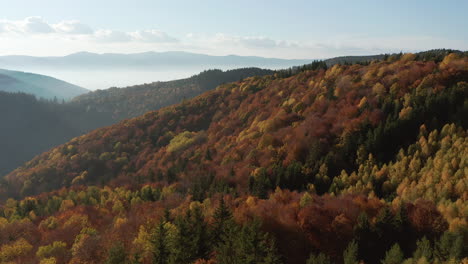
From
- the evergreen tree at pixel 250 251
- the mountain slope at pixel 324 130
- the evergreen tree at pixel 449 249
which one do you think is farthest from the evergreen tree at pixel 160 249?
the mountain slope at pixel 324 130

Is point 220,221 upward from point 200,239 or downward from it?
upward

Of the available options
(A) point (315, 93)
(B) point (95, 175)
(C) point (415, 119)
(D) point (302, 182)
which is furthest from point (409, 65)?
(B) point (95, 175)

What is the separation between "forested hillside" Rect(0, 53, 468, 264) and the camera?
52491 millimetres

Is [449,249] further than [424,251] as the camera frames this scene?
Yes

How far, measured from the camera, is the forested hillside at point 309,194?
52491mm

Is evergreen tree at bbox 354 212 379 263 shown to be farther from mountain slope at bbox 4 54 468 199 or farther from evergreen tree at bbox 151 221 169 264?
mountain slope at bbox 4 54 468 199

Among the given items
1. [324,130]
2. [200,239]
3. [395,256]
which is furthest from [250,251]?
[324,130]

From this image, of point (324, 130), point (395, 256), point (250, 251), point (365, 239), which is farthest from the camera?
point (324, 130)

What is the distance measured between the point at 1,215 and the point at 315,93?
136836 millimetres

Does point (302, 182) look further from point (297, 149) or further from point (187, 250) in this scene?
point (187, 250)

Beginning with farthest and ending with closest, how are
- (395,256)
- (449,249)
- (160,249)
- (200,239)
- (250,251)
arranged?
(449,249)
(200,239)
(395,256)
(160,249)
(250,251)

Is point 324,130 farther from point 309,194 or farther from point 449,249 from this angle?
point 449,249

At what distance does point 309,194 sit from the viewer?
270 ft

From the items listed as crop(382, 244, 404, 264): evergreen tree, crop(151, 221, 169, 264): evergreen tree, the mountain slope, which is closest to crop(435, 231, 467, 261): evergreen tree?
crop(382, 244, 404, 264): evergreen tree
